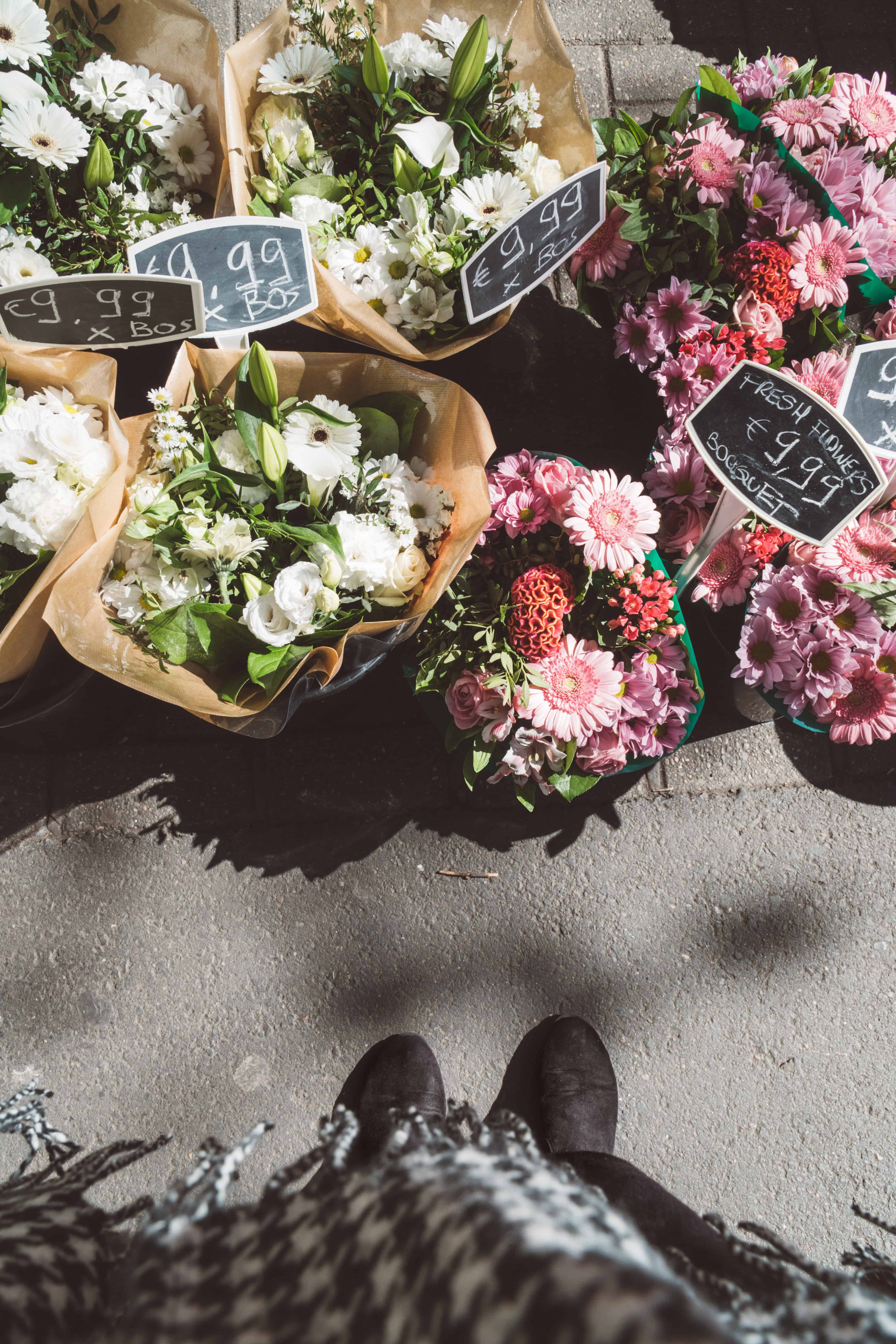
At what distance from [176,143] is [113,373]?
0.50 metres

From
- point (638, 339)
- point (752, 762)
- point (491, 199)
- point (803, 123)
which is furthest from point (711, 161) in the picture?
point (752, 762)

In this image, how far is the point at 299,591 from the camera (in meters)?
1.14

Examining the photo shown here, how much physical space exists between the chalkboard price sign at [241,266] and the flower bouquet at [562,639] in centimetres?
41

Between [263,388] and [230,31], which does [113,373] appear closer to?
[263,388]

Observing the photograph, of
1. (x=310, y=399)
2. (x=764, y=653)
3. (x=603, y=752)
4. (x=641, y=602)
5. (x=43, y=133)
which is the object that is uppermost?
(x=43, y=133)

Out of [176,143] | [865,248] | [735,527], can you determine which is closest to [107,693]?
[176,143]

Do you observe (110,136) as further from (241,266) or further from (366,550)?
(366,550)

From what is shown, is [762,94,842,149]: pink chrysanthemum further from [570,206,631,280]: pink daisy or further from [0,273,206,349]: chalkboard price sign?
[0,273,206,349]: chalkboard price sign

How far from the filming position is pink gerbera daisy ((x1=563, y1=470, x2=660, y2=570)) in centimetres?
125

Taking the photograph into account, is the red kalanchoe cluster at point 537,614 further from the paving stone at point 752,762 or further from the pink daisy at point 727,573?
the paving stone at point 752,762

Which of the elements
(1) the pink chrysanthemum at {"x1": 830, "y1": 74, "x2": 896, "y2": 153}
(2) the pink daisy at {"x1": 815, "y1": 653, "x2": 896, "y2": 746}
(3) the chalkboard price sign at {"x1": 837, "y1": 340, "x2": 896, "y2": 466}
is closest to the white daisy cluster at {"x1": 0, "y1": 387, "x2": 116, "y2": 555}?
(3) the chalkboard price sign at {"x1": 837, "y1": 340, "x2": 896, "y2": 466}

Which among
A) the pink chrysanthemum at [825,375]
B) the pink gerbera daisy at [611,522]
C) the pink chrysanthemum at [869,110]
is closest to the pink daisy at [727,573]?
the pink gerbera daisy at [611,522]

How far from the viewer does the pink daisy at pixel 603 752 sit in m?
1.35

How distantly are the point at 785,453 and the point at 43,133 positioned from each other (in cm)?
122
